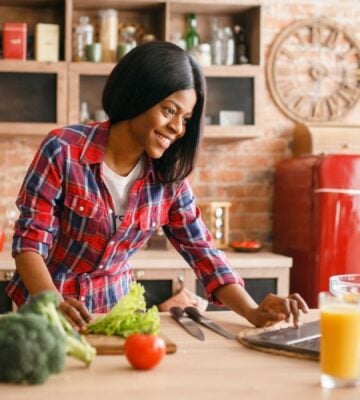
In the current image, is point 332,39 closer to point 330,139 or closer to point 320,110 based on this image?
point 320,110

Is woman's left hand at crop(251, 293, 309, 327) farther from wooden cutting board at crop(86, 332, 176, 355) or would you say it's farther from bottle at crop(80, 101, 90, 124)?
bottle at crop(80, 101, 90, 124)

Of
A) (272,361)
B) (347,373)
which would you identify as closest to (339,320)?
(347,373)

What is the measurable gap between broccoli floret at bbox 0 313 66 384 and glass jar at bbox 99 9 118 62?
308 centimetres

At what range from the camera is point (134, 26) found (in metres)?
4.36

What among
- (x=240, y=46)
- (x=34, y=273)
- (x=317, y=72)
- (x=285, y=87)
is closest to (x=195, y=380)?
(x=34, y=273)

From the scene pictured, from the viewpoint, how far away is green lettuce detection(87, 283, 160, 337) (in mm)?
1590

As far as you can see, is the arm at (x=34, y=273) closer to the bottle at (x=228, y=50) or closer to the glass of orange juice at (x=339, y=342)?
the glass of orange juice at (x=339, y=342)

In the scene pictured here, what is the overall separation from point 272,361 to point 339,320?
0.69 ft

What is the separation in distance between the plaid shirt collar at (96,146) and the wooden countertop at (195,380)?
0.66 meters

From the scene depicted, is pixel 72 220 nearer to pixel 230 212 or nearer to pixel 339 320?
pixel 339 320

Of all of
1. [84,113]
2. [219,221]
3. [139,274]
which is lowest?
[139,274]

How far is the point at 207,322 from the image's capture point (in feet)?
6.02

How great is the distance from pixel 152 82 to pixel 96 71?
2.19m

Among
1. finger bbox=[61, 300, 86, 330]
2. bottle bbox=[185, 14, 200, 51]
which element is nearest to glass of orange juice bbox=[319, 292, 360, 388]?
finger bbox=[61, 300, 86, 330]
